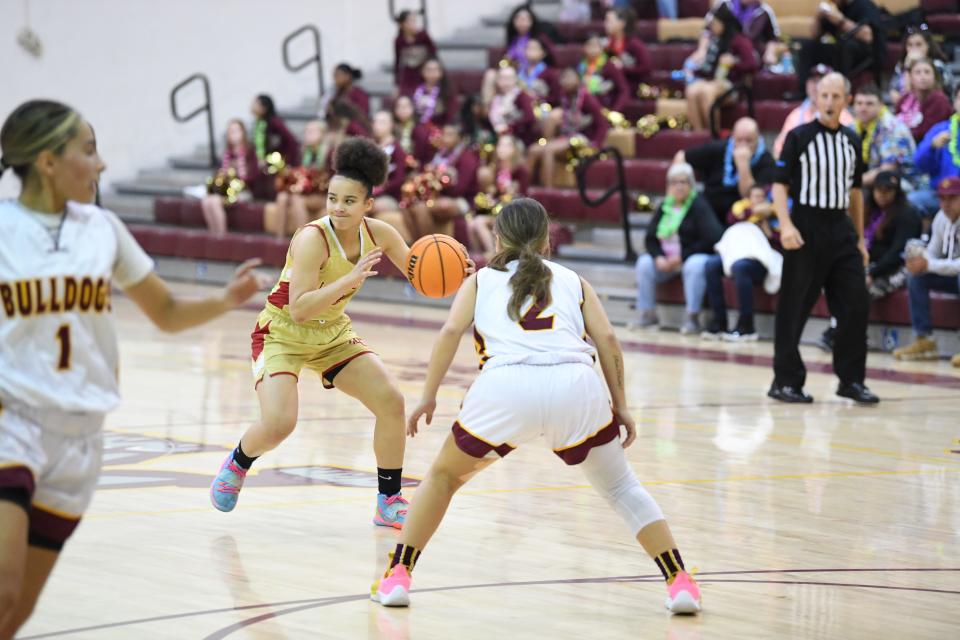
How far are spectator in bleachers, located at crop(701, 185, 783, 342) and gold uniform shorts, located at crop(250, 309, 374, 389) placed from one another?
23.3 ft

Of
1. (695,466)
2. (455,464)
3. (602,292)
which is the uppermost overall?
(455,464)

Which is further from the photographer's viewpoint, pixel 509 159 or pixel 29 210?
pixel 509 159

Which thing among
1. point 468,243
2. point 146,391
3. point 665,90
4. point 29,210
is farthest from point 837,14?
point 29,210

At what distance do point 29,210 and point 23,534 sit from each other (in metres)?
0.77

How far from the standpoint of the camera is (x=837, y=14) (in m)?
14.7

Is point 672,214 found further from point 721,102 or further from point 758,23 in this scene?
point 758,23

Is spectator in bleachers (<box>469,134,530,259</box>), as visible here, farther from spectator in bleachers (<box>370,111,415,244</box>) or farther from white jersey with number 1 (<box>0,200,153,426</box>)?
white jersey with number 1 (<box>0,200,153,426</box>)

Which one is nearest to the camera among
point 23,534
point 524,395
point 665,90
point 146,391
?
point 23,534

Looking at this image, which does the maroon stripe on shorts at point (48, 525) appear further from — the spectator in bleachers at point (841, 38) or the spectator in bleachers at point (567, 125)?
the spectator in bleachers at point (567, 125)

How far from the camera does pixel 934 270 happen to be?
11570 millimetres

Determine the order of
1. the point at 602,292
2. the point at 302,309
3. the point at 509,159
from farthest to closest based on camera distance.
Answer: the point at 509,159
the point at 602,292
the point at 302,309

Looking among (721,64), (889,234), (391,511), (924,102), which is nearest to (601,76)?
(721,64)

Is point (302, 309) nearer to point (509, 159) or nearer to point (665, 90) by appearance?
point (509, 159)

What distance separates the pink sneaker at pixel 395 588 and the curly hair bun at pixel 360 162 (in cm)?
177
